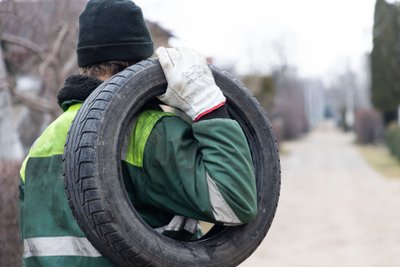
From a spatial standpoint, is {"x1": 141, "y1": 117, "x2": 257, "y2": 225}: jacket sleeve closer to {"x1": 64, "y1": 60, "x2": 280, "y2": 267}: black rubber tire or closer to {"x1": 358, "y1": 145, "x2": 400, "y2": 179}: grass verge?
{"x1": 64, "y1": 60, "x2": 280, "y2": 267}: black rubber tire

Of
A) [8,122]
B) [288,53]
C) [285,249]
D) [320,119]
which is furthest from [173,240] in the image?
[320,119]

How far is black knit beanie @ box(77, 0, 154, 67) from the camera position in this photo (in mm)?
2305

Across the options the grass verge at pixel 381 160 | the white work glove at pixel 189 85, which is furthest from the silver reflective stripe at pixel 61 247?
the grass verge at pixel 381 160

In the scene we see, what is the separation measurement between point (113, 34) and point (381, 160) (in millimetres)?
Result: 25195

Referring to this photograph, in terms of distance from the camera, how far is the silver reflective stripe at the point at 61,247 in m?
2.16

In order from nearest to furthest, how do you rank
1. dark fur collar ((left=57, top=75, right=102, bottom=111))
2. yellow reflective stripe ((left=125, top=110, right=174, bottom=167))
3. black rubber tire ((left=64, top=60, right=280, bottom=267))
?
black rubber tire ((left=64, top=60, right=280, bottom=267)), yellow reflective stripe ((left=125, top=110, right=174, bottom=167)), dark fur collar ((left=57, top=75, right=102, bottom=111))

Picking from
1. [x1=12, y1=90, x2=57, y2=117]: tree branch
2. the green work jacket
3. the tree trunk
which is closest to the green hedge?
[x1=12, y1=90, x2=57, y2=117]: tree branch

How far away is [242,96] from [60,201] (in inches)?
26.7

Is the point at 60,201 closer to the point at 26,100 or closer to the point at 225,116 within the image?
the point at 225,116

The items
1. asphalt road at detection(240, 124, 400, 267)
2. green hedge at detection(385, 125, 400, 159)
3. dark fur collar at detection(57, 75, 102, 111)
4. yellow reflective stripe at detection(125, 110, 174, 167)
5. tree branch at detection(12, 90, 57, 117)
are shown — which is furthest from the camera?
green hedge at detection(385, 125, 400, 159)

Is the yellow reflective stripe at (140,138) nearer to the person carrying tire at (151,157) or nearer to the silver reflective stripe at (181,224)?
the person carrying tire at (151,157)

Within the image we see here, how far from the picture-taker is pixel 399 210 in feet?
43.9

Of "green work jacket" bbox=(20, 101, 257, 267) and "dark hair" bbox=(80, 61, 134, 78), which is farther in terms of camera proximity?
"dark hair" bbox=(80, 61, 134, 78)

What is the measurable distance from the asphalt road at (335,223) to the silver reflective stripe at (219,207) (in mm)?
6713
